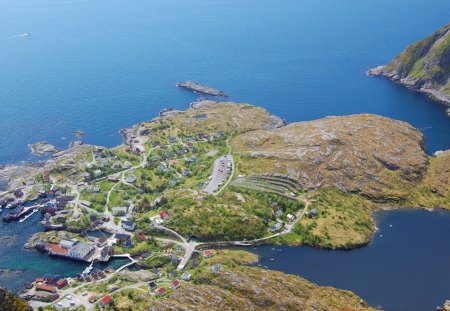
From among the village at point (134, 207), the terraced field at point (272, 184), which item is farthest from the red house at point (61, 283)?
the terraced field at point (272, 184)

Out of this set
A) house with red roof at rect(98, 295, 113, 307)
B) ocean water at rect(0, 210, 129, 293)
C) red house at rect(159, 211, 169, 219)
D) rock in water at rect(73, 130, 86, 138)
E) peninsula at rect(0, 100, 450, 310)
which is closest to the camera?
house with red roof at rect(98, 295, 113, 307)

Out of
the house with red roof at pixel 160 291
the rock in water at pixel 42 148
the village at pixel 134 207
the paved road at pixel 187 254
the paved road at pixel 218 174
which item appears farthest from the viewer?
the rock in water at pixel 42 148

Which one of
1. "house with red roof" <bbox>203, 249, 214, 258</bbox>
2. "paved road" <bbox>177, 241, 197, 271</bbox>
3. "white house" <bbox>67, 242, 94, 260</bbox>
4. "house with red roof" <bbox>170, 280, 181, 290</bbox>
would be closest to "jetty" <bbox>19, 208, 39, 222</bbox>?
"white house" <bbox>67, 242, 94, 260</bbox>

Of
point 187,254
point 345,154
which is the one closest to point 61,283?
point 187,254

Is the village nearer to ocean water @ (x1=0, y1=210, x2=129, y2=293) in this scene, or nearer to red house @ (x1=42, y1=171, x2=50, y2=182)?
red house @ (x1=42, y1=171, x2=50, y2=182)

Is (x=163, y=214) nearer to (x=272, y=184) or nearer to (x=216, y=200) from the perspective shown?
(x=216, y=200)

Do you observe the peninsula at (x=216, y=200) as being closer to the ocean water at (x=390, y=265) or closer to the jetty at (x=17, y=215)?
the jetty at (x=17, y=215)
